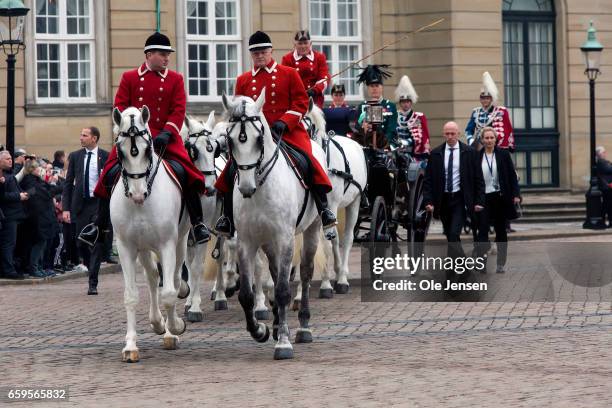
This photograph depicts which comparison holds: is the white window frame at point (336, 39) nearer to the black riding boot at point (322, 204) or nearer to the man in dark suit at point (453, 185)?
the man in dark suit at point (453, 185)

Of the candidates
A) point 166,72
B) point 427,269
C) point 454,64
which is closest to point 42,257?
point 427,269

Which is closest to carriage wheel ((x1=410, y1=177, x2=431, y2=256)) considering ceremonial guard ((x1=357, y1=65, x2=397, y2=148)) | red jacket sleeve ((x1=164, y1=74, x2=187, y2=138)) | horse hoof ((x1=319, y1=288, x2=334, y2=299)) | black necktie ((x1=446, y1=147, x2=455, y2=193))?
ceremonial guard ((x1=357, y1=65, x2=397, y2=148))

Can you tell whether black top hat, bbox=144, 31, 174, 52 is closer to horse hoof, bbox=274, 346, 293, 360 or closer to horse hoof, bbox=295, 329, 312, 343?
horse hoof, bbox=295, 329, 312, 343

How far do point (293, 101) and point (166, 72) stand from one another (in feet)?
3.95

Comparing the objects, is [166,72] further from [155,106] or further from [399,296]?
[399,296]

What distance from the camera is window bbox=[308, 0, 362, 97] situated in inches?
1388

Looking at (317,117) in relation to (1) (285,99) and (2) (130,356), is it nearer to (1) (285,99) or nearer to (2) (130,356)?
(1) (285,99)

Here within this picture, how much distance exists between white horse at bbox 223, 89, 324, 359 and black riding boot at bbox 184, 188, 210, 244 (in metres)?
0.59

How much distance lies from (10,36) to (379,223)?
7.28 m

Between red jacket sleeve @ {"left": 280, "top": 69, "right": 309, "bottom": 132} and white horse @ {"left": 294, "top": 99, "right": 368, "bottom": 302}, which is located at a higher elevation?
red jacket sleeve @ {"left": 280, "top": 69, "right": 309, "bottom": 132}

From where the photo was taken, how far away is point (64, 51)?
32.7 metres

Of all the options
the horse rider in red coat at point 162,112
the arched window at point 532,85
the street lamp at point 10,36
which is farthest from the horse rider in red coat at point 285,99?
the arched window at point 532,85

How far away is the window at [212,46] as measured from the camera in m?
33.9

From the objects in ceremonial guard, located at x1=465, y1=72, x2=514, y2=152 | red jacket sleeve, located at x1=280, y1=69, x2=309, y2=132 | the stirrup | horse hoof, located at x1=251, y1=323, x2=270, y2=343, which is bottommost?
horse hoof, located at x1=251, y1=323, x2=270, y2=343
